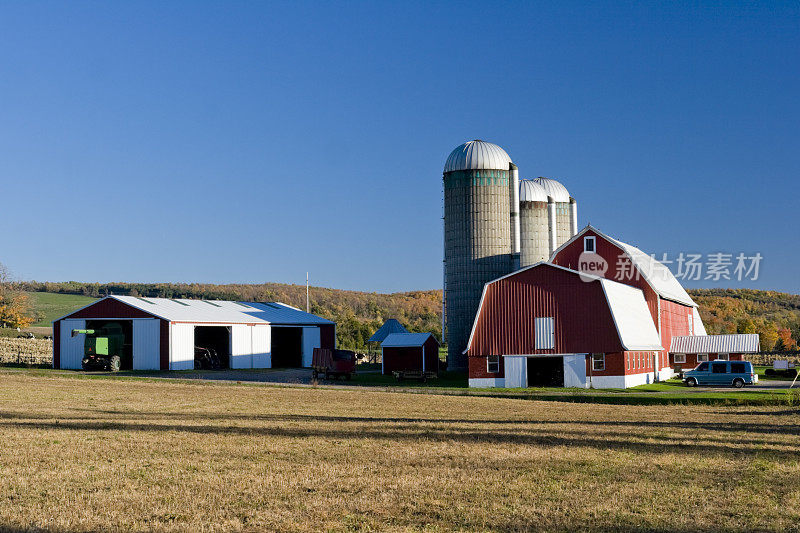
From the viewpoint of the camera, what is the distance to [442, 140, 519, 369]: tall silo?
205ft

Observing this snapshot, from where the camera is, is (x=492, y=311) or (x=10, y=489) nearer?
(x=10, y=489)

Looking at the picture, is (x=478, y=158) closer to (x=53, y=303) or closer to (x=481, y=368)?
(x=481, y=368)

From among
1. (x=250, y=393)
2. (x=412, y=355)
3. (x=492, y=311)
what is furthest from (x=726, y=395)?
(x=412, y=355)

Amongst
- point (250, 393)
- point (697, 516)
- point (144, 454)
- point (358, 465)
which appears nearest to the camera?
point (697, 516)

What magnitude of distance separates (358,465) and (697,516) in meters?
6.46

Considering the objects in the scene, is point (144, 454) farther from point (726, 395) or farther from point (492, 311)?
point (492, 311)

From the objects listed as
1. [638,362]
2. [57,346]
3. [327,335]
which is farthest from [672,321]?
[57,346]

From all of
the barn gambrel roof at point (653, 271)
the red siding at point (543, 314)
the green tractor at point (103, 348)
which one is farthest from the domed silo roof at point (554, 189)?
the green tractor at point (103, 348)

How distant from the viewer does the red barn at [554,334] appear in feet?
153

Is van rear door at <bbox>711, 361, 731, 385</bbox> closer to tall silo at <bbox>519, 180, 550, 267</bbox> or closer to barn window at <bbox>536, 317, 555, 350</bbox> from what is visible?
barn window at <bbox>536, 317, 555, 350</bbox>

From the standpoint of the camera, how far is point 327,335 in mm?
76312

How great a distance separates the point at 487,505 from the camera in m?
12.1

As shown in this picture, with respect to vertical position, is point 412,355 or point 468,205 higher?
point 468,205

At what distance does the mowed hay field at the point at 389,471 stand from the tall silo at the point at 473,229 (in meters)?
34.7
